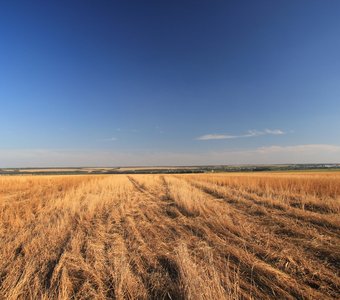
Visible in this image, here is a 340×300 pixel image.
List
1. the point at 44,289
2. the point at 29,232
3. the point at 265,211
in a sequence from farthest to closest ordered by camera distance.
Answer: the point at 265,211 → the point at 29,232 → the point at 44,289

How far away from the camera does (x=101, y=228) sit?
239 inches

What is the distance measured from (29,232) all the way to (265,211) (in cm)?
751

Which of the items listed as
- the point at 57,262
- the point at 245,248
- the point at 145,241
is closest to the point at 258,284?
the point at 245,248

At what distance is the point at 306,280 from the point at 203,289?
1.69 meters

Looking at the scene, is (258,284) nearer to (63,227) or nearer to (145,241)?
(145,241)

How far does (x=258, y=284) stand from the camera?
10.3ft

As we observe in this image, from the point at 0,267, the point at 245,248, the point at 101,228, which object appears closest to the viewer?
the point at 0,267

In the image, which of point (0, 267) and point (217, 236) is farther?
point (217, 236)

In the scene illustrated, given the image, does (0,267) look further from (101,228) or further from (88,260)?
(101,228)

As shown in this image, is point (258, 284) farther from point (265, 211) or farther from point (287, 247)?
point (265, 211)

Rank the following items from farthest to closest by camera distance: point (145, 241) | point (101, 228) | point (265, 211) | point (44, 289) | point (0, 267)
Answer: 1. point (265, 211)
2. point (101, 228)
3. point (145, 241)
4. point (0, 267)
5. point (44, 289)

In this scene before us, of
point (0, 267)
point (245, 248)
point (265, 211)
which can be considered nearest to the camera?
point (0, 267)

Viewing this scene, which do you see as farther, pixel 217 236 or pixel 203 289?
pixel 217 236

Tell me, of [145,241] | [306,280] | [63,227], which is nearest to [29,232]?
[63,227]
